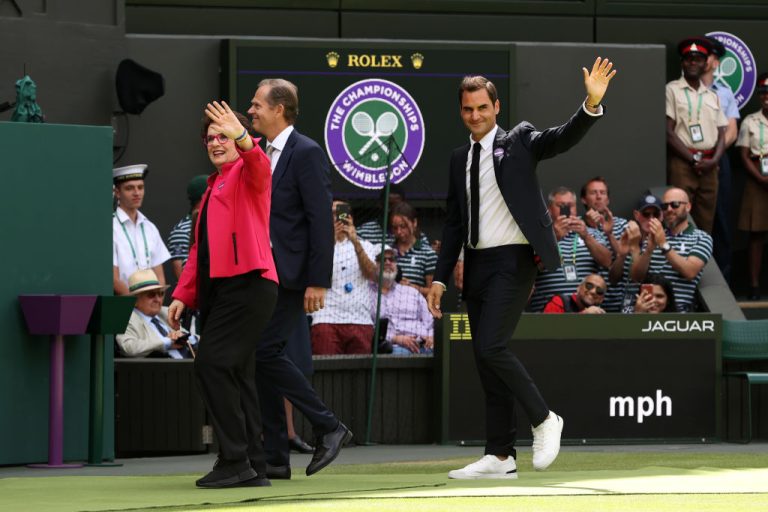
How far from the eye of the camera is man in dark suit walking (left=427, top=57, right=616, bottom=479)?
8773 mm

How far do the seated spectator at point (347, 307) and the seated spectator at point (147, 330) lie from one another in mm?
1395

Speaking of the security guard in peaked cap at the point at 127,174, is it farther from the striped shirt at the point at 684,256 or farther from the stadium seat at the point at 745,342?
the stadium seat at the point at 745,342

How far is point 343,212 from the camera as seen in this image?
43.3 ft

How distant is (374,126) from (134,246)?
3.48 m

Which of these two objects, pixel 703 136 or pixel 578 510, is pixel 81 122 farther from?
pixel 578 510

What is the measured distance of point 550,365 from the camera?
12727 mm

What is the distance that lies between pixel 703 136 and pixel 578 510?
9.41 metres

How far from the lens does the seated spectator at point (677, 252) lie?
45.0ft

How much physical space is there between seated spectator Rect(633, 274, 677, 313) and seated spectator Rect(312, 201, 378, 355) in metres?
2.12

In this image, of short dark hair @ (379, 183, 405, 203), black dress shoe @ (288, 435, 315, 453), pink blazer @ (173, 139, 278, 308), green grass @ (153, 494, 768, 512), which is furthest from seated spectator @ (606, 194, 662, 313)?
pink blazer @ (173, 139, 278, 308)

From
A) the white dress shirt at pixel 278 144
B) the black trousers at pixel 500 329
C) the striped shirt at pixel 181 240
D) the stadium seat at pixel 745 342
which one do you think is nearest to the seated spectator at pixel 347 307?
the striped shirt at pixel 181 240

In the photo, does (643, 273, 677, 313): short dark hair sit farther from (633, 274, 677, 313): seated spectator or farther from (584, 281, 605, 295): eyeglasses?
(584, 281, 605, 295): eyeglasses

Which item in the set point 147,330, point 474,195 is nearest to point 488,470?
point 474,195

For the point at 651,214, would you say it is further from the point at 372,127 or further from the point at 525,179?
the point at 525,179
